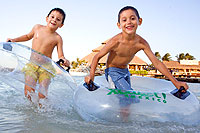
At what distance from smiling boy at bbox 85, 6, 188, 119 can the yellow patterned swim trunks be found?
1.64 feet

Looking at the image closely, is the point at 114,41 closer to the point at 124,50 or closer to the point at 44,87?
the point at 124,50

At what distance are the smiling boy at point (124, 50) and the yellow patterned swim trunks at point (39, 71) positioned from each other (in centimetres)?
50

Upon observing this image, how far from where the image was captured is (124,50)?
212 centimetres

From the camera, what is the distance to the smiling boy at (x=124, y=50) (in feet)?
6.48

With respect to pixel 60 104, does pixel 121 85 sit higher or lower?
higher

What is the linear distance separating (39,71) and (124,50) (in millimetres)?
1000

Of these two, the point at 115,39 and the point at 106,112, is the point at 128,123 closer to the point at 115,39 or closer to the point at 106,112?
the point at 106,112

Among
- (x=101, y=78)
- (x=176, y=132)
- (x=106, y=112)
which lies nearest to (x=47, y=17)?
(x=101, y=78)

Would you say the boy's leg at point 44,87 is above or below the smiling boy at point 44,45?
below

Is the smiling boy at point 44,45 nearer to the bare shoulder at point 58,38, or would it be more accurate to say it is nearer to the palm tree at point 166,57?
the bare shoulder at point 58,38

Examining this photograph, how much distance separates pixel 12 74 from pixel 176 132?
5.50 feet

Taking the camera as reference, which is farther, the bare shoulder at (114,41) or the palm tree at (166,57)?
the palm tree at (166,57)

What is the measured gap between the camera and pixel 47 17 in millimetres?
2508

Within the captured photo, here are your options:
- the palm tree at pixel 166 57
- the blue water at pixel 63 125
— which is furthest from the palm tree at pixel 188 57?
the blue water at pixel 63 125
